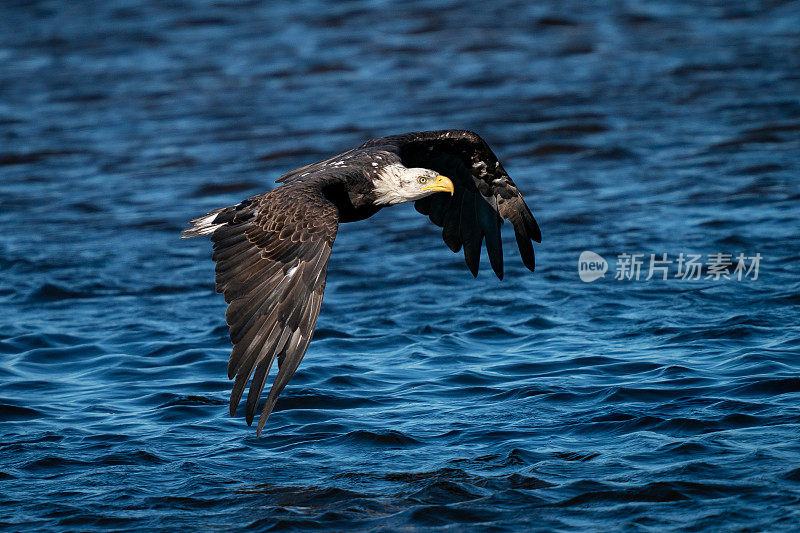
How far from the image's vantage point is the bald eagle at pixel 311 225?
5.01 meters

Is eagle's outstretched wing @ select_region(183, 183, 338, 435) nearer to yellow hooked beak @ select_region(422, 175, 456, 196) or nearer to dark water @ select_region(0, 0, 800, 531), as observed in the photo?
dark water @ select_region(0, 0, 800, 531)

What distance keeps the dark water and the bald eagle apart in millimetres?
699

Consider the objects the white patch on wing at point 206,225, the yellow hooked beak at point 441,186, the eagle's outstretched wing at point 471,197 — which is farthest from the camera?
the eagle's outstretched wing at point 471,197

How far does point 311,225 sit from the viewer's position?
5.36m

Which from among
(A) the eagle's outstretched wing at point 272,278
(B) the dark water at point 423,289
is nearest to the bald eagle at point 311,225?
(A) the eagle's outstretched wing at point 272,278

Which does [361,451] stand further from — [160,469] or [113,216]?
[113,216]

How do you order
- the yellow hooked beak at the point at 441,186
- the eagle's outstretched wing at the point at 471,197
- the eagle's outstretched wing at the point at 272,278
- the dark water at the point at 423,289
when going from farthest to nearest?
the eagle's outstretched wing at the point at 471,197 < the yellow hooked beak at the point at 441,186 < the dark water at the point at 423,289 < the eagle's outstretched wing at the point at 272,278

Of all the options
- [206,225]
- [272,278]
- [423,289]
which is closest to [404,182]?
[206,225]

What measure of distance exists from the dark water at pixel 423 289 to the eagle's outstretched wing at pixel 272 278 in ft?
2.17

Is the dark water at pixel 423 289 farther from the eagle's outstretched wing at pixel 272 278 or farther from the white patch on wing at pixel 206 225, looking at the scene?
the white patch on wing at pixel 206 225

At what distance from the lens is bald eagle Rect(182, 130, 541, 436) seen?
501 centimetres

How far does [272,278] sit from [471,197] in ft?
6.80

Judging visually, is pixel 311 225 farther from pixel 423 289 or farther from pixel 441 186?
pixel 423 289

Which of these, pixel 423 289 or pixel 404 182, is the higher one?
pixel 404 182
